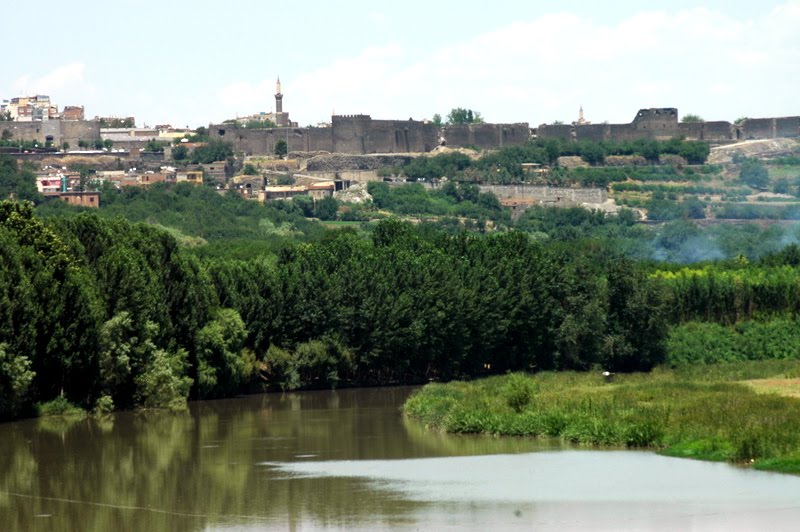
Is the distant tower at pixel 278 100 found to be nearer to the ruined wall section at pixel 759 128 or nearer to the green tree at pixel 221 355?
the ruined wall section at pixel 759 128

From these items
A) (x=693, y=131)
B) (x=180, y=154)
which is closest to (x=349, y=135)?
(x=180, y=154)

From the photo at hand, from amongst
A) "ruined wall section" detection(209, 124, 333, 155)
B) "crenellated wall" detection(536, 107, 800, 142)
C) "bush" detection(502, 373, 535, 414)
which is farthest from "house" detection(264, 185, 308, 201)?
"bush" detection(502, 373, 535, 414)

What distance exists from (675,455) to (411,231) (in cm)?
3125

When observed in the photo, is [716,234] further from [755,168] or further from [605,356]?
[605,356]

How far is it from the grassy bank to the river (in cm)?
67

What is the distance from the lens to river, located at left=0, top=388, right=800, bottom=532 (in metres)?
28.7

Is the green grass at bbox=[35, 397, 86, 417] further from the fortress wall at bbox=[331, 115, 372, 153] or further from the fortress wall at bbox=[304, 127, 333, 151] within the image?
the fortress wall at bbox=[304, 127, 333, 151]

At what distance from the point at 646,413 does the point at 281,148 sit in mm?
105694

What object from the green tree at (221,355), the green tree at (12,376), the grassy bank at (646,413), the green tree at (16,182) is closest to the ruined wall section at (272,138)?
the green tree at (16,182)

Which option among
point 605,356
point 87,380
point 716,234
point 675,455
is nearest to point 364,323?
point 605,356

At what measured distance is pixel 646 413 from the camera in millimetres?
38594

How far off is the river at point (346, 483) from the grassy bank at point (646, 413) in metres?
0.67

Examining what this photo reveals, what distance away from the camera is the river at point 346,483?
28.7 metres

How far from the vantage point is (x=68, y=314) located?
42875 mm
